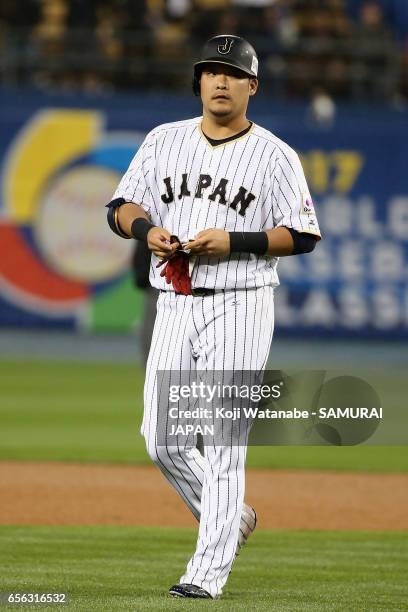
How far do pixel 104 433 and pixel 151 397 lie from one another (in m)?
6.95

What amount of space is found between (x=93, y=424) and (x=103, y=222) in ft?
23.4

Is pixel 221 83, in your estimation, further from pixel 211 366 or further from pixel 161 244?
pixel 211 366

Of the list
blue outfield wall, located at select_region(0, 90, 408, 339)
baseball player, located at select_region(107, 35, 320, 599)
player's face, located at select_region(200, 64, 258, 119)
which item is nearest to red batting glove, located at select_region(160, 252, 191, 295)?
baseball player, located at select_region(107, 35, 320, 599)

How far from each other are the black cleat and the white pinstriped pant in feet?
0.07

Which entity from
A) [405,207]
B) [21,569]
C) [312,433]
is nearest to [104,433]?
[21,569]

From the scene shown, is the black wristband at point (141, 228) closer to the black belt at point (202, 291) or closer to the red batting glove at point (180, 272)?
the red batting glove at point (180, 272)

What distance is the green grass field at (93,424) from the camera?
35.9 feet

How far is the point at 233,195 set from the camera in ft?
16.8

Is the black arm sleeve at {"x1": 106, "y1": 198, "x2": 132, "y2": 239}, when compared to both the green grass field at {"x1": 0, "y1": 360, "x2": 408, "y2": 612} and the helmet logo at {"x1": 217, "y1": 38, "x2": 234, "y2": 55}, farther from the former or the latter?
the green grass field at {"x1": 0, "y1": 360, "x2": 408, "y2": 612}

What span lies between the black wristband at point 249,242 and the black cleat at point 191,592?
50.1 inches

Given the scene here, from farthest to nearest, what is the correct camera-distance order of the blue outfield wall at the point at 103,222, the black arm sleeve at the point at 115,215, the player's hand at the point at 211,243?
the blue outfield wall at the point at 103,222 → the black arm sleeve at the point at 115,215 → the player's hand at the point at 211,243

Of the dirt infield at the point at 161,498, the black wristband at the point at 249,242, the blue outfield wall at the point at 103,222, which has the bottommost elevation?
the dirt infield at the point at 161,498

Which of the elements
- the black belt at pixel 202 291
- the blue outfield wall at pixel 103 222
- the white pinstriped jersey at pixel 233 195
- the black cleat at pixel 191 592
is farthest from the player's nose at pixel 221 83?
the blue outfield wall at pixel 103 222

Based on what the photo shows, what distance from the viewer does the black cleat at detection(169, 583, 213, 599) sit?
4.96m
